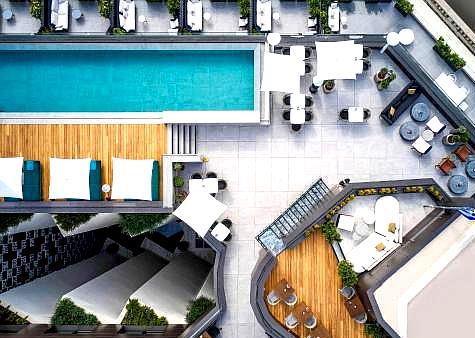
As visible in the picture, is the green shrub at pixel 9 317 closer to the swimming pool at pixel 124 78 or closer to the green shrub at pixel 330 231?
the swimming pool at pixel 124 78

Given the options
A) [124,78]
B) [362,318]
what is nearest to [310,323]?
[362,318]

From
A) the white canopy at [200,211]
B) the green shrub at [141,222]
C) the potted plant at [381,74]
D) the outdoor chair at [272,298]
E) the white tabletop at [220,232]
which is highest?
the potted plant at [381,74]

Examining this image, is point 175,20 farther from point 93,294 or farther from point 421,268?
point 421,268

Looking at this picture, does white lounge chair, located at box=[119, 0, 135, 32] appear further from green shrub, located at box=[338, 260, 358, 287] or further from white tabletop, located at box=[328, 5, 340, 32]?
green shrub, located at box=[338, 260, 358, 287]

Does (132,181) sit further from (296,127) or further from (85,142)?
(296,127)

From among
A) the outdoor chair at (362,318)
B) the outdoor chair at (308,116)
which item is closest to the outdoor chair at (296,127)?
the outdoor chair at (308,116)

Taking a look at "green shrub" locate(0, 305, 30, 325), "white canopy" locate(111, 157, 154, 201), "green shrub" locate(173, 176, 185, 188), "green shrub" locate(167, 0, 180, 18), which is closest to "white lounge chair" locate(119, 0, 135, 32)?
"green shrub" locate(167, 0, 180, 18)
